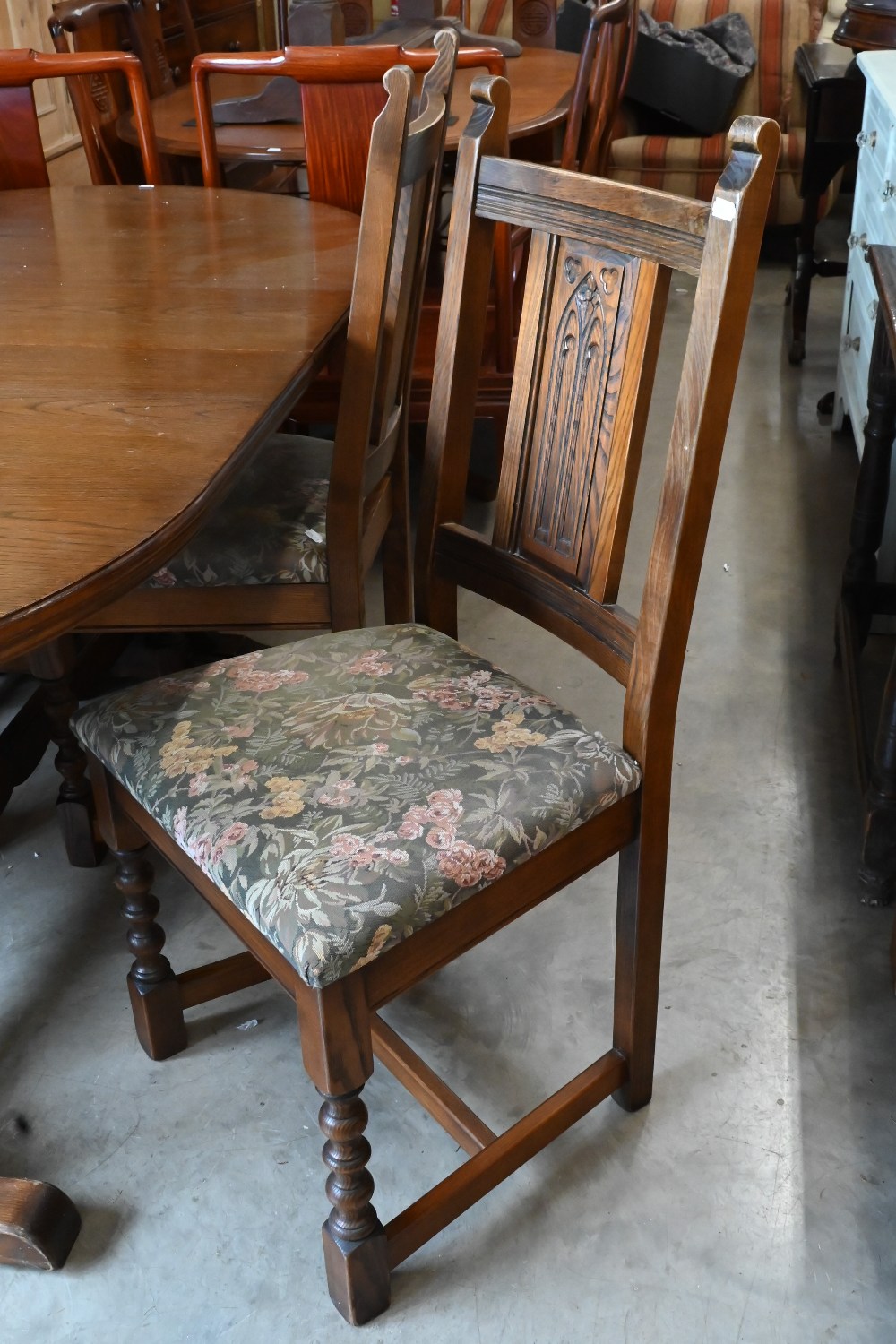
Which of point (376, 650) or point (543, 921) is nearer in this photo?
point (376, 650)

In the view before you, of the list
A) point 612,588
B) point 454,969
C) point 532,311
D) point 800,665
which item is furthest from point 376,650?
point 800,665

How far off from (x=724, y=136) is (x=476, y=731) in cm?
401

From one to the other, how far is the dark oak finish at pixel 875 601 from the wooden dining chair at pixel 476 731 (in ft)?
1.44

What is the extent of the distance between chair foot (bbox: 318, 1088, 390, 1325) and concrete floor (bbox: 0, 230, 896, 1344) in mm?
35

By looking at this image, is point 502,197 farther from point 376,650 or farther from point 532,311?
point 376,650

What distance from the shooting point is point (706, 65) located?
4.25 meters

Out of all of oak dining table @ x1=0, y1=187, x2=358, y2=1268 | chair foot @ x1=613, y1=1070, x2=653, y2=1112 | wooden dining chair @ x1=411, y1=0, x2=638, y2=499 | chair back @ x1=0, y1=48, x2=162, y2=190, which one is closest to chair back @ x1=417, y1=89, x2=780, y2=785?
oak dining table @ x1=0, y1=187, x2=358, y2=1268

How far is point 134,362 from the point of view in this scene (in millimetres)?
1287

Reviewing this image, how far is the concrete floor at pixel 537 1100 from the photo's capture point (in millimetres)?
1149

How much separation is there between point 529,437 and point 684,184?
3.51 meters

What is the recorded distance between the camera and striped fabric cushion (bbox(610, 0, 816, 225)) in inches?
165

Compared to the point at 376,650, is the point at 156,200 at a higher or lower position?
higher

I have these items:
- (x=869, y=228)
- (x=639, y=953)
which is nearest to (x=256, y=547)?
(x=639, y=953)

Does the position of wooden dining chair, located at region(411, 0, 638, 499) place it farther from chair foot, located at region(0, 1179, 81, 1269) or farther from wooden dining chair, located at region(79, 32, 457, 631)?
chair foot, located at region(0, 1179, 81, 1269)
